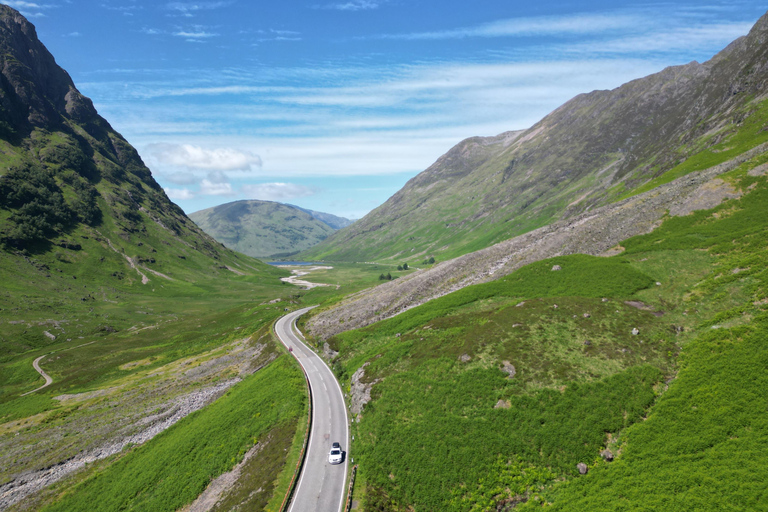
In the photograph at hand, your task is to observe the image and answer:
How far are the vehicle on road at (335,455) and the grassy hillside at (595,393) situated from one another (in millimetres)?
2161

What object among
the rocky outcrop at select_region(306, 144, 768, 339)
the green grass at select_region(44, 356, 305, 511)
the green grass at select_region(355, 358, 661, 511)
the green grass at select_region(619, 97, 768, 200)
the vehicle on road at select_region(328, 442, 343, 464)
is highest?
the green grass at select_region(619, 97, 768, 200)

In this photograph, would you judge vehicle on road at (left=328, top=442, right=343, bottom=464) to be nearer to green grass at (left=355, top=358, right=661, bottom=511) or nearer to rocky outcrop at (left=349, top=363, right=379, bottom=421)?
green grass at (left=355, top=358, right=661, bottom=511)

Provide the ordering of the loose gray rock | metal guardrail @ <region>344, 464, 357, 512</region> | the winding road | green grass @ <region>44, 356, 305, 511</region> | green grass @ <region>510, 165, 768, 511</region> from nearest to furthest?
green grass @ <region>510, 165, 768, 511</region> → metal guardrail @ <region>344, 464, 357, 512</region> → green grass @ <region>44, 356, 305, 511</region> → the loose gray rock → the winding road

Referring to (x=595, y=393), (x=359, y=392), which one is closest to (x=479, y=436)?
(x=595, y=393)

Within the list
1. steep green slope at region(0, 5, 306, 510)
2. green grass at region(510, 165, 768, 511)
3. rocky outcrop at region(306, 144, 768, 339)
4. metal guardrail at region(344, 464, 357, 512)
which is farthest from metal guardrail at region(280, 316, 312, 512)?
rocky outcrop at region(306, 144, 768, 339)

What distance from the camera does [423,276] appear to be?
8962 centimetres

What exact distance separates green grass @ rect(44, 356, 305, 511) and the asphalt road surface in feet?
10.4

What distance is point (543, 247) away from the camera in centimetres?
7594

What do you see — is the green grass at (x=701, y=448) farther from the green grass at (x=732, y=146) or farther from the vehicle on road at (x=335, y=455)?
the green grass at (x=732, y=146)

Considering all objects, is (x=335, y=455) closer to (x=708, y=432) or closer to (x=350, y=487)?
(x=350, y=487)

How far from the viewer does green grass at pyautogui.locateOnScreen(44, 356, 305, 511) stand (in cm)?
4162

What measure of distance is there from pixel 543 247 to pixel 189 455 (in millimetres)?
78155

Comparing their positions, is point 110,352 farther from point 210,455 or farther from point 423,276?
point 423,276

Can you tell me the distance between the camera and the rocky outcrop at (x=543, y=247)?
67875 millimetres
